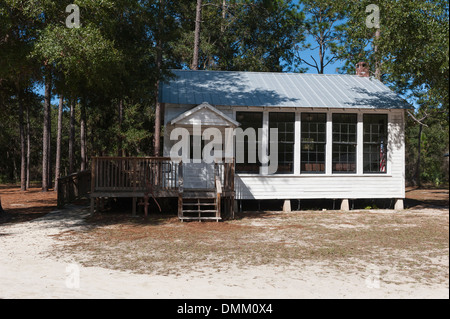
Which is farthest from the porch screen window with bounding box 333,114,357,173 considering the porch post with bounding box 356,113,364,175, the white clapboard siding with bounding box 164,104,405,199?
the white clapboard siding with bounding box 164,104,405,199

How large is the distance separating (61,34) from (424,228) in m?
10.1

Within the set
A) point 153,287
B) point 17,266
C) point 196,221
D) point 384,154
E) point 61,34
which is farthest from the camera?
point 384,154

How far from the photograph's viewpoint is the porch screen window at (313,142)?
47.3 ft

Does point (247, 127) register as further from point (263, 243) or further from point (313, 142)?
point (263, 243)

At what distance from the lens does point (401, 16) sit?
11727 millimetres

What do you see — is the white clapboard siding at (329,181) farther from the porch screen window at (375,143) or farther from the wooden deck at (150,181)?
the wooden deck at (150,181)

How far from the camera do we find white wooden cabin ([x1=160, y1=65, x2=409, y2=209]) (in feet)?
46.0

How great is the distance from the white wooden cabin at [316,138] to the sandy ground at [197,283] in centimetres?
725

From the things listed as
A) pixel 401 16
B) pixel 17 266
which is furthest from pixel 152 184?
pixel 401 16

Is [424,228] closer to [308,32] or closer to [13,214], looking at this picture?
[13,214]

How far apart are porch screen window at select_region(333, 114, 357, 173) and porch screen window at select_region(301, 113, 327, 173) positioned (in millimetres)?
423

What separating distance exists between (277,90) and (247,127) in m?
2.16

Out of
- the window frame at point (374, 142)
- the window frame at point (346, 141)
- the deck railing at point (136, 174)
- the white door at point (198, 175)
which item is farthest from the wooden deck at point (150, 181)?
the window frame at point (374, 142)

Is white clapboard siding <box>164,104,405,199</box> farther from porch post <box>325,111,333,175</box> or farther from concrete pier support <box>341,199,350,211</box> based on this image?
concrete pier support <box>341,199,350,211</box>
